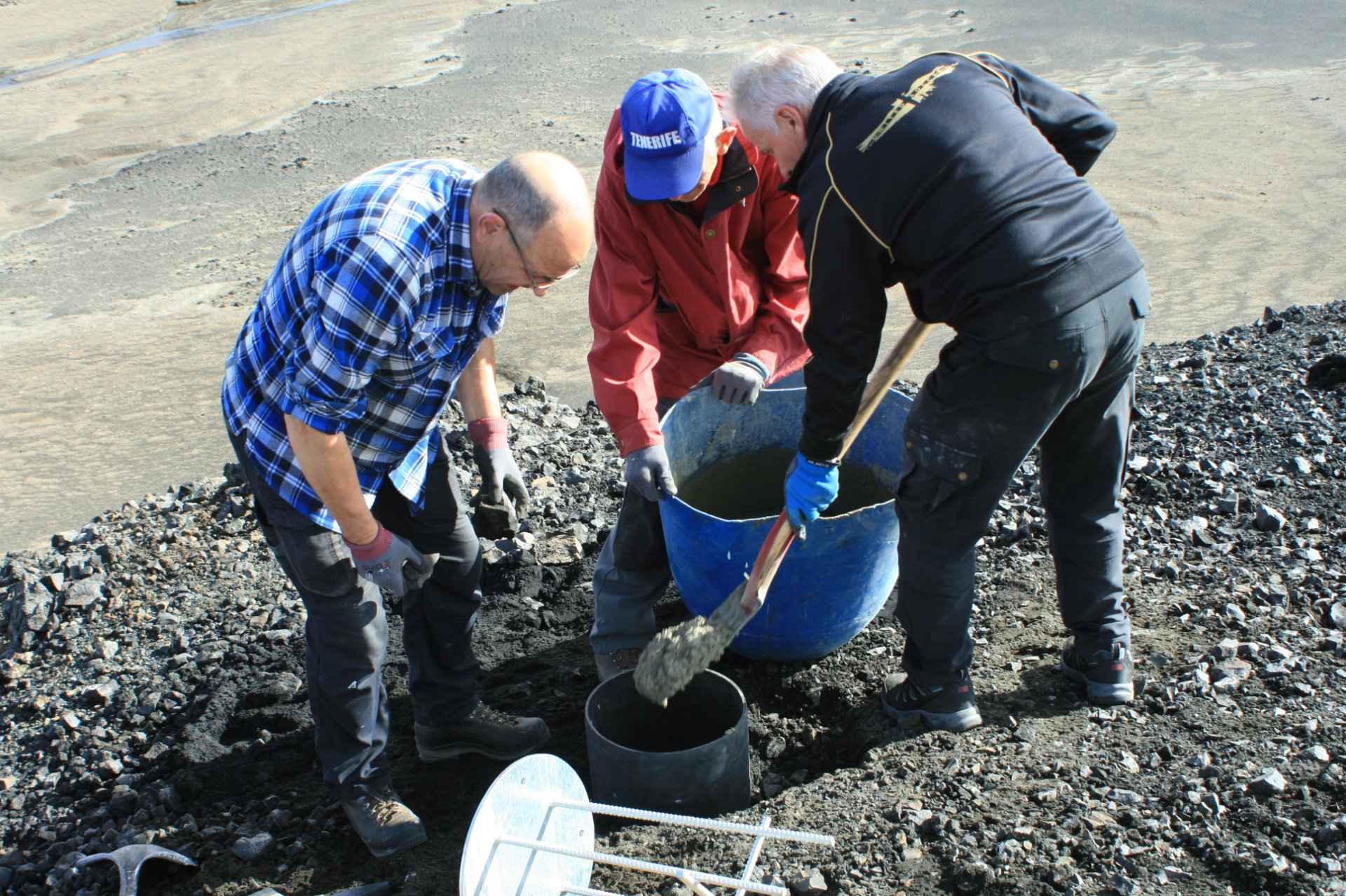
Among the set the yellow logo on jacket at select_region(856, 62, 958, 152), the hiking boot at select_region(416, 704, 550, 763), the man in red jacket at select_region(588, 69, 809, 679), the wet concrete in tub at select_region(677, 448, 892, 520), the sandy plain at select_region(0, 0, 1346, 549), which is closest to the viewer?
the yellow logo on jacket at select_region(856, 62, 958, 152)

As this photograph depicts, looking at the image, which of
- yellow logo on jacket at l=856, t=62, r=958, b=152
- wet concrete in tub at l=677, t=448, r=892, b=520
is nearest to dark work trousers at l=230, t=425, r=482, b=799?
wet concrete in tub at l=677, t=448, r=892, b=520

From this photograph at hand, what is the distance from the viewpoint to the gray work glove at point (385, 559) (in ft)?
8.09

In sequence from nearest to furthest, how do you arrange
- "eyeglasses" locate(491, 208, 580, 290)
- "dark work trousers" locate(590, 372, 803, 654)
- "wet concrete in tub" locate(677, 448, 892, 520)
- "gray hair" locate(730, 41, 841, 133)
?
"eyeglasses" locate(491, 208, 580, 290) → "gray hair" locate(730, 41, 841, 133) → "dark work trousers" locate(590, 372, 803, 654) → "wet concrete in tub" locate(677, 448, 892, 520)

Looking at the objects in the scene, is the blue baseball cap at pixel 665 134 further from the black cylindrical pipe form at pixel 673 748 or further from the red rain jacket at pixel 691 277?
the black cylindrical pipe form at pixel 673 748

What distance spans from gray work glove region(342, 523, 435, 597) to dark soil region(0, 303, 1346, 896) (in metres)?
0.86

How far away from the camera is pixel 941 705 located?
9.90 ft

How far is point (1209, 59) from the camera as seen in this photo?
507 inches

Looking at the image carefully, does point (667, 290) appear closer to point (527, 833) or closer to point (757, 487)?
point (757, 487)

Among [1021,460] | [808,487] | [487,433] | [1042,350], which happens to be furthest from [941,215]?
[487,433]

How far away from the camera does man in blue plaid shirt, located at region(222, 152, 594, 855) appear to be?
7.25 ft

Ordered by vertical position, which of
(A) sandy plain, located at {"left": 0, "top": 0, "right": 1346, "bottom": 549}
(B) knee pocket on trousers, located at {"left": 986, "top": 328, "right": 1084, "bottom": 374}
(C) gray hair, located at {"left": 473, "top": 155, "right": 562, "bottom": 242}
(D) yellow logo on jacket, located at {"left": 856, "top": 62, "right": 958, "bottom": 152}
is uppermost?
(D) yellow logo on jacket, located at {"left": 856, "top": 62, "right": 958, "bottom": 152}

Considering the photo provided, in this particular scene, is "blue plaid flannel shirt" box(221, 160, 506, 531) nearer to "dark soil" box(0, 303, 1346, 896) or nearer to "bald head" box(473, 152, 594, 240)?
"bald head" box(473, 152, 594, 240)

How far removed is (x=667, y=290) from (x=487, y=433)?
718mm

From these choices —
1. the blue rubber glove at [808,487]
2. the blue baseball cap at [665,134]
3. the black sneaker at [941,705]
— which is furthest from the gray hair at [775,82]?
the black sneaker at [941,705]
